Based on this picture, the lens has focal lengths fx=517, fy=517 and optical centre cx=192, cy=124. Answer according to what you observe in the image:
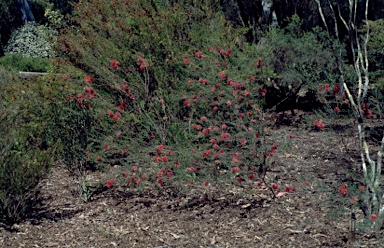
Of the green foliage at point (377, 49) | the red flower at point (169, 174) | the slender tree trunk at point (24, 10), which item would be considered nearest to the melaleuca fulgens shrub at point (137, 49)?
the red flower at point (169, 174)

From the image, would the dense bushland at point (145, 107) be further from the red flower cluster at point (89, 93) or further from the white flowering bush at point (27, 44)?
the white flowering bush at point (27, 44)

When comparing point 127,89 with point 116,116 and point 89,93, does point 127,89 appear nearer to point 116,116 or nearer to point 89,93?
point 89,93

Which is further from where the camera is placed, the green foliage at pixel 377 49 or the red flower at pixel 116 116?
the green foliage at pixel 377 49

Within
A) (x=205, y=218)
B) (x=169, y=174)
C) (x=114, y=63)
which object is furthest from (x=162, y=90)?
(x=205, y=218)

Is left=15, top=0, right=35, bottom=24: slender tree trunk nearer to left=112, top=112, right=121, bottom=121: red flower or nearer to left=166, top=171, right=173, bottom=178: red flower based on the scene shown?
left=112, top=112, right=121, bottom=121: red flower

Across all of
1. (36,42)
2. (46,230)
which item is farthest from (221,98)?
(36,42)

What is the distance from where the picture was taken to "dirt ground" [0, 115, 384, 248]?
422 centimetres

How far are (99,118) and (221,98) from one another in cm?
138

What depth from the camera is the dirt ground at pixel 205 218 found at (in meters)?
4.22

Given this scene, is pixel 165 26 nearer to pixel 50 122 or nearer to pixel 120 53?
pixel 120 53

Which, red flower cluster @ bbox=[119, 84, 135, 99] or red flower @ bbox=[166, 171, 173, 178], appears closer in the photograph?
red flower @ bbox=[166, 171, 173, 178]

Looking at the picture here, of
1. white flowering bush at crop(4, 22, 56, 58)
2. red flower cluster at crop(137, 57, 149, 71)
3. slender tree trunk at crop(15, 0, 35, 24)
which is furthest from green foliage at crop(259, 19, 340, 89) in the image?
slender tree trunk at crop(15, 0, 35, 24)

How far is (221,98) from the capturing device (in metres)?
5.41

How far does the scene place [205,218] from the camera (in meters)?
4.66
